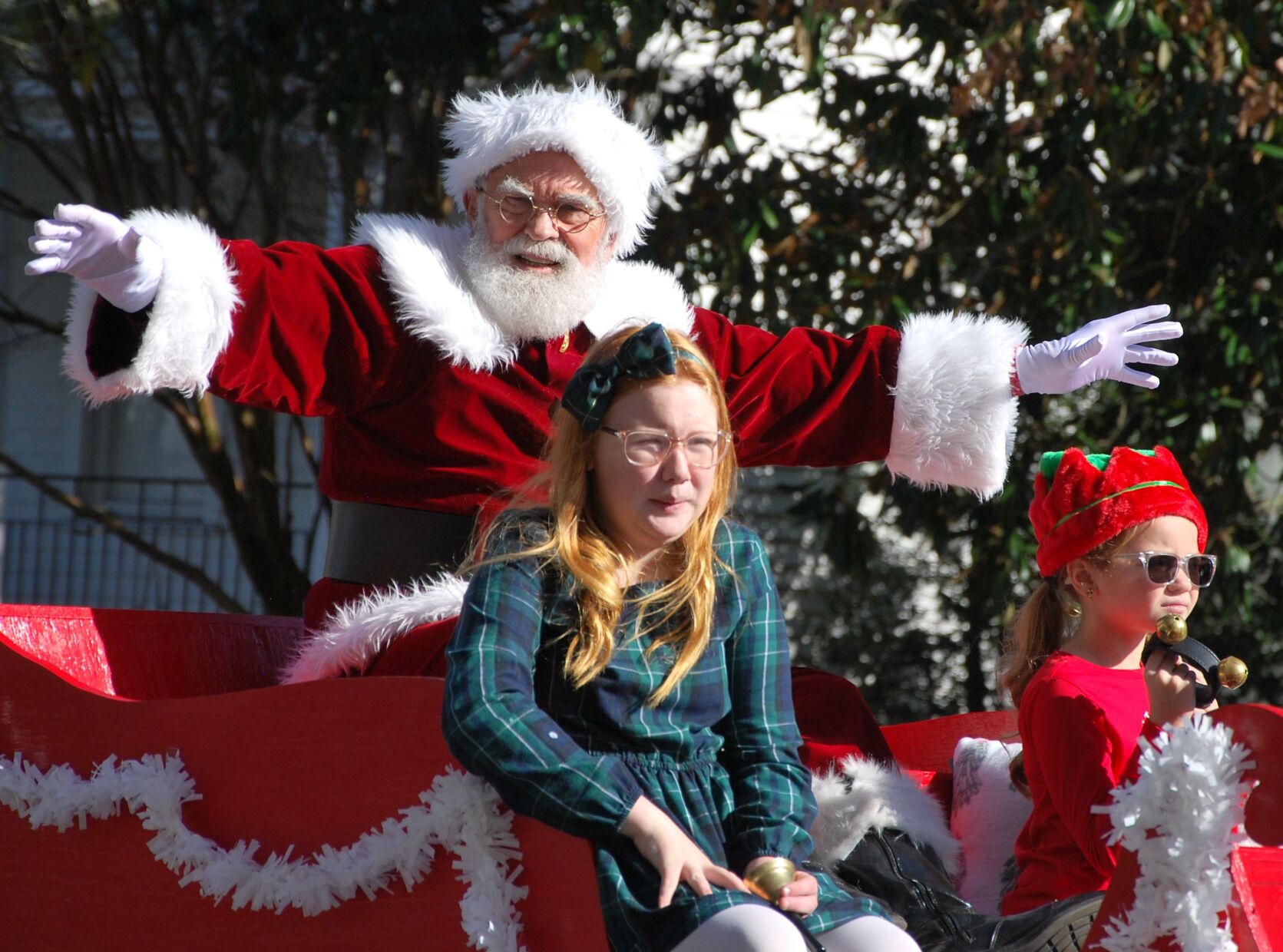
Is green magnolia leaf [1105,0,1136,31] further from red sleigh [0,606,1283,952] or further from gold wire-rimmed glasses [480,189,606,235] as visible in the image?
red sleigh [0,606,1283,952]

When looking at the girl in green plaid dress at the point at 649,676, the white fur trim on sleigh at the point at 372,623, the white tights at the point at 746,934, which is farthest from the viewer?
the white fur trim on sleigh at the point at 372,623

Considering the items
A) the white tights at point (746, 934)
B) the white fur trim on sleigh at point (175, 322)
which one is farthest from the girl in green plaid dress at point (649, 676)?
the white fur trim on sleigh at point (175, 322)

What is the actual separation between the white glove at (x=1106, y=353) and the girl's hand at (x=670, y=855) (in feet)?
4.82

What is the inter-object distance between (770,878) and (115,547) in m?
7.87

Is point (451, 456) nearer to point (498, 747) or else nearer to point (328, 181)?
point (498, 747)

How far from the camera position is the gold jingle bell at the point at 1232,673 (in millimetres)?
1728

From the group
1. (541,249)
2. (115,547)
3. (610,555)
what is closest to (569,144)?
(541,249)

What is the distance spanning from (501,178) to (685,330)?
1.52 ft

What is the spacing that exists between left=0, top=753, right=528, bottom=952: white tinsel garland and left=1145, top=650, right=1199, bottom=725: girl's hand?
2.74ft

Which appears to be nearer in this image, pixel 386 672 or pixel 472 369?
pixel 386 672

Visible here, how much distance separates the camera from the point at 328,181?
621 centimetres

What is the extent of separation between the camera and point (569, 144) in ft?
8.82

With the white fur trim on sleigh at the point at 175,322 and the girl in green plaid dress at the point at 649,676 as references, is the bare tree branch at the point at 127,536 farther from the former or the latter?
the girl in green plaid dress at the point at 649,676

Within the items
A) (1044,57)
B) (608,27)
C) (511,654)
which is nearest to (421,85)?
(608,27)
